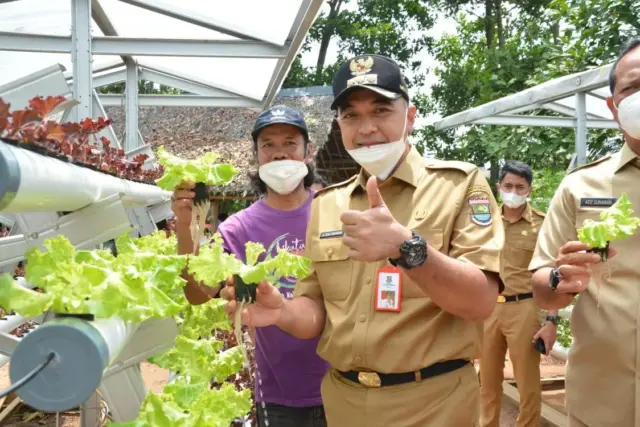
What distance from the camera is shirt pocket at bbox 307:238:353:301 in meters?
2.30

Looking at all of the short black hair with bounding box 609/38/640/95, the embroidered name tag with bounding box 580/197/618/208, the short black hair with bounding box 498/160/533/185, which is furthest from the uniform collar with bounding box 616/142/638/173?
the short black hair with bounding box 498/160/533/185

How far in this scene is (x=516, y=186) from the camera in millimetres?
5754

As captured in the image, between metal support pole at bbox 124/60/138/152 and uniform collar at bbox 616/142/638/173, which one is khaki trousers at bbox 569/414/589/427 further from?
metal support pole at bbox 124/60/138/152

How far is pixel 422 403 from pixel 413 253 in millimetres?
564

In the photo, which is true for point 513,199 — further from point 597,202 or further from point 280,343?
point 280,343

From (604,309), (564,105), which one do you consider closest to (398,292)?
(604,309)

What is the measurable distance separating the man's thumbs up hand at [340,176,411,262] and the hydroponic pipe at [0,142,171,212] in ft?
2.37

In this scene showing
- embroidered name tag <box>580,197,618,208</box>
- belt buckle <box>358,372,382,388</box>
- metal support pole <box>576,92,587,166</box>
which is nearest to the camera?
belt buckle <box>358,372,382,388</box>

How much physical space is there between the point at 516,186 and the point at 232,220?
138 inches

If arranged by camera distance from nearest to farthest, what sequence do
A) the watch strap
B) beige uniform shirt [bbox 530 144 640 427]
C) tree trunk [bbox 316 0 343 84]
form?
beige uniform shirt [bbox 530 144 640 427] < the watch strap < tree trunk [bbox 316 0 343 84]

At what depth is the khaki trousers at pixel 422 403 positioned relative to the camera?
2.07m

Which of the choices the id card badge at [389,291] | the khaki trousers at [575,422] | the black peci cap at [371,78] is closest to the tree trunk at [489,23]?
the khaki trousers at [575,422]

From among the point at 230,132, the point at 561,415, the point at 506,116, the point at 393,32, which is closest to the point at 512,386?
the point at 561,415

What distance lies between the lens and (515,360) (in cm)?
567
